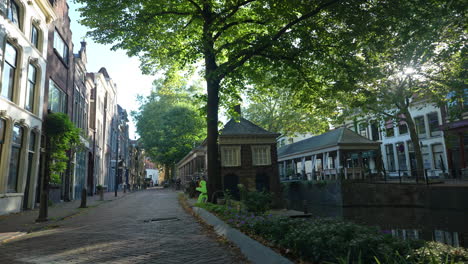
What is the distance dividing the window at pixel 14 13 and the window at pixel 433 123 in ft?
109

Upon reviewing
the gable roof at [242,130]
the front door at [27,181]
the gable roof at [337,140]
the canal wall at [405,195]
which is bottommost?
the canal wall at [405,195]

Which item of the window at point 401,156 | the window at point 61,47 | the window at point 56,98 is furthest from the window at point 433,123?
the window at point 61,47

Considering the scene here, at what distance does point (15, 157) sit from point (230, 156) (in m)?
16.3

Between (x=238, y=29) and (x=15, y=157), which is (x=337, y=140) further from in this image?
(x=15, y=157)

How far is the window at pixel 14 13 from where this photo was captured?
13.4 metres

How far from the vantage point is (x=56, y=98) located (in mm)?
19562

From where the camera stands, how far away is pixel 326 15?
41.9ft

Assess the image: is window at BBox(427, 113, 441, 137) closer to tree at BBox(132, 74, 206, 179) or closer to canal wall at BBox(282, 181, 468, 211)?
canal wall at BBox(282, 181, 468, 211)

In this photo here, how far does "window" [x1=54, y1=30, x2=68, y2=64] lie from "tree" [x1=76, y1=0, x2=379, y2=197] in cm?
650

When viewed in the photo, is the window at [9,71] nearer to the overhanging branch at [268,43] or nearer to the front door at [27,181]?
the front door at [27,181]

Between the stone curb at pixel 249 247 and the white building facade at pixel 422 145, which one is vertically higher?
the white building facade at pixel 422 145

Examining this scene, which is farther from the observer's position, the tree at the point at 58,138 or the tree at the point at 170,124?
the tree at the point at 170,124

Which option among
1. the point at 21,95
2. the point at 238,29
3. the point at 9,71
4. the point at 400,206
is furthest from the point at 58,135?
the point at 400,206

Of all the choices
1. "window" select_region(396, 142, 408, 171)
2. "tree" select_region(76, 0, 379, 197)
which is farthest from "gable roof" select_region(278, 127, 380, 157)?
"tree" select_region(76, 0, 379, 197)
